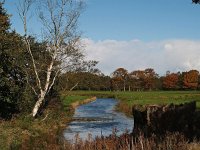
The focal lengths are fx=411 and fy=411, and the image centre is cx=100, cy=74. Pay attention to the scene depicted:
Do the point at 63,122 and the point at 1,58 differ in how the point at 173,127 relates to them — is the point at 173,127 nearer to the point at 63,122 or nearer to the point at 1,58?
the point at 1,58

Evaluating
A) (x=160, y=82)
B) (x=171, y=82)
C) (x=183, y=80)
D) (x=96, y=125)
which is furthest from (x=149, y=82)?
(x=96, y=125)

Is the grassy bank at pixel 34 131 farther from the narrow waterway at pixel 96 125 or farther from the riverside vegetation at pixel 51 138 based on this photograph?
the narrow waterway at pixel 96 125

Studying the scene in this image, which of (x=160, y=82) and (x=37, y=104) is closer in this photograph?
(x=37, y=104)

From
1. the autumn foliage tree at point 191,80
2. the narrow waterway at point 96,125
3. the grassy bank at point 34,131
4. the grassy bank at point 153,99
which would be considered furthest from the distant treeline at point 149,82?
the grassy bank at point 34,131

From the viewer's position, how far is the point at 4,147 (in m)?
21.2

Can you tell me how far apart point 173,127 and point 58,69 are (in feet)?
60.9

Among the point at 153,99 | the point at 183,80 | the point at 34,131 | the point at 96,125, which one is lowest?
the point at 96,125

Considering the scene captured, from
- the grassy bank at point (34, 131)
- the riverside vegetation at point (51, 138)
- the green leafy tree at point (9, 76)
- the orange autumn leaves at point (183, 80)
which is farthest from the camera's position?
the orange autumn leaves at point (183, 80)

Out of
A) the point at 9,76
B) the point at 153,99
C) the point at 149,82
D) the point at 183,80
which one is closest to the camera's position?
the point at 9,76

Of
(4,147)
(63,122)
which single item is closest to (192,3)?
(4,147)

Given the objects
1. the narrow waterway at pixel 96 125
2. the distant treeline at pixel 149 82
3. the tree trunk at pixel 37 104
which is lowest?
the narrow waterway at pixel 96 125

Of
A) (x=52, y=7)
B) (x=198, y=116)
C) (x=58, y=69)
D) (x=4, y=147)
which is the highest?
(x=52, y=7)

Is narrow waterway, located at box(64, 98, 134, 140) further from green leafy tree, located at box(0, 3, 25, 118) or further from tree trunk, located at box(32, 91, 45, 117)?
green leafy tree, located at box(0, 3, 25, 118)

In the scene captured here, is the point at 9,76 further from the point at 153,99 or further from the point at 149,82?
the point at 149,82
